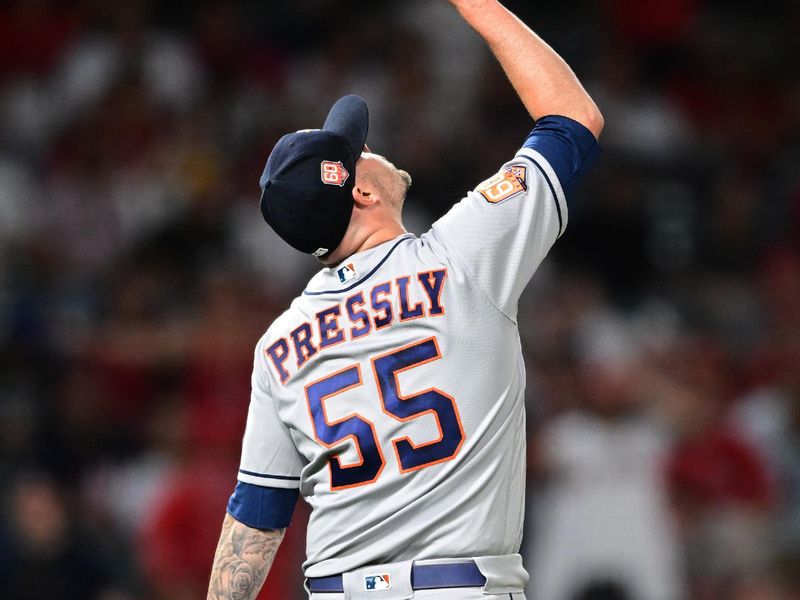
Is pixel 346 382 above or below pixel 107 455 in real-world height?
above

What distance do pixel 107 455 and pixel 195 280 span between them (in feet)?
4.08

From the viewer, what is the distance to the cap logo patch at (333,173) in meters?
3.12

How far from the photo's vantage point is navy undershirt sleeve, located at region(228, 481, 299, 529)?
3252mm

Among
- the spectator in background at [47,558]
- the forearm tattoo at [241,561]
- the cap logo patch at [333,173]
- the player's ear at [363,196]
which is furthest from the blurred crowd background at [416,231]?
the cap logo patch at [333,173]

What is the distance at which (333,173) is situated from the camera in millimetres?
3131

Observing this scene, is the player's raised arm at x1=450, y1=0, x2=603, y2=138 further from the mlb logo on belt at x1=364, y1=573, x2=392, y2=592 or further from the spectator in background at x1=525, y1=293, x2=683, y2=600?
the spectator in background at x1=525, y1=293, x2=683, y2=600

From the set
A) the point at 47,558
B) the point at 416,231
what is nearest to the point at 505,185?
the point at 47,558

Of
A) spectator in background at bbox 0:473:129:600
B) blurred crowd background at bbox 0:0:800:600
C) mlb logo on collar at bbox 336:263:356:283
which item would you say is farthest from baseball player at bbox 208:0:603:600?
blurred crowd background at bbox 0:0:800:600

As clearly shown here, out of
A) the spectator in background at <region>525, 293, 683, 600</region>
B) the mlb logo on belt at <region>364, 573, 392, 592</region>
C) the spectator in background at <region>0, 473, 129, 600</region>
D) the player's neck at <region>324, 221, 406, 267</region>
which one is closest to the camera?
the mlb logo on belt at <region>364, 573, 392, 592</region>

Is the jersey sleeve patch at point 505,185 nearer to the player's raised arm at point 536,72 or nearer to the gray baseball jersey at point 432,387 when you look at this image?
the gray baseball jersey at point 432,387

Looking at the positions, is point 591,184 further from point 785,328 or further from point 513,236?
point 513,236

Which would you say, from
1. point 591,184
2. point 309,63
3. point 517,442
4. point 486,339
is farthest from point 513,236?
point 309,63

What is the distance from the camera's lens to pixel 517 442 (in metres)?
3.10

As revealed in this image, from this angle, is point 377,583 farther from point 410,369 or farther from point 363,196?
point 363,196
